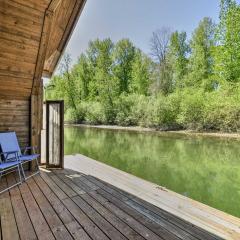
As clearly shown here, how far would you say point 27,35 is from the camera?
3350 millimetres

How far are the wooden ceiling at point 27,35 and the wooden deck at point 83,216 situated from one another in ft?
5.84

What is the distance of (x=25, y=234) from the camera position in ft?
6.70

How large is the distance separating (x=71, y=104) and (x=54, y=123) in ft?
72.2

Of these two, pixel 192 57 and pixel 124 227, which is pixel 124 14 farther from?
pixel 124 227

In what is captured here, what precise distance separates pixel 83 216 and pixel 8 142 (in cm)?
220

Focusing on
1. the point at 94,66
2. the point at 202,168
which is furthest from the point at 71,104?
the point at 202,168

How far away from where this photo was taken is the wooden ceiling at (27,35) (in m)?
3.04

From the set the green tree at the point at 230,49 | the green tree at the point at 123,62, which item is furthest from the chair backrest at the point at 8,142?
the green tree at the point at 123,62

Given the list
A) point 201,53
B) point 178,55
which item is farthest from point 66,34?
point 178,55

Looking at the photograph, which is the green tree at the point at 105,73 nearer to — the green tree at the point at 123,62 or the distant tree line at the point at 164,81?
the distant tree line at the point at 164,81

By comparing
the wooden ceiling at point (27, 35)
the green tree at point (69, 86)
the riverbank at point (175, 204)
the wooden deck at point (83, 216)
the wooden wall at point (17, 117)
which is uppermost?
the green tree at point (69, 86)

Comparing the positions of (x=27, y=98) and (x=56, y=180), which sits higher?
(x=27, y=98)

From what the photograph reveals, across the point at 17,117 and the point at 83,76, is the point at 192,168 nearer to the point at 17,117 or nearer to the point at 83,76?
the point at 17,117

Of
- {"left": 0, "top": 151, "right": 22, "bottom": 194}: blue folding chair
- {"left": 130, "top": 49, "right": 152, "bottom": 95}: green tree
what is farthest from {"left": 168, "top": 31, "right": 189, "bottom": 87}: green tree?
{"left": 0, "top": 151, "right": 22, "bottom": 194}: blue folding chair
